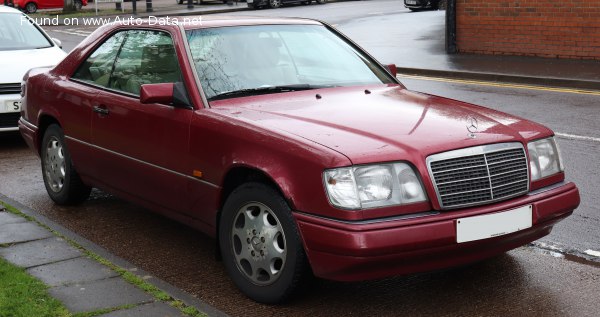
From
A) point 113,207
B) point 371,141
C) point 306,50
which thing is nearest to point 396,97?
point 306,50

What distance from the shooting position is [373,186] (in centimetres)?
431

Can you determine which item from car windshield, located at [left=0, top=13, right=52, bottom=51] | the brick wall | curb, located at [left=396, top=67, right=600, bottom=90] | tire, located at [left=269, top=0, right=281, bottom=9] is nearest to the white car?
car windshield, located at [left=0, top=13, right=52, bottom=51]

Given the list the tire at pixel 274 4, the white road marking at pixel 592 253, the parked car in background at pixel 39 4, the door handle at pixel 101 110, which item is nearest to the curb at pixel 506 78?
the white road marking at pixel 592 253

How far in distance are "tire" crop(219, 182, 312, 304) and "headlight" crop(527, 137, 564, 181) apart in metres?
1.35

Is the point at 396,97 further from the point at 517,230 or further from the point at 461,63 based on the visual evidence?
the point at 461,63

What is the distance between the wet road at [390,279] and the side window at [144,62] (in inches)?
42.1

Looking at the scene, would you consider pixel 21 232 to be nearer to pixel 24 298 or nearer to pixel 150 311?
pixel 24 298

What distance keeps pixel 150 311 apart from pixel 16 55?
6802mm

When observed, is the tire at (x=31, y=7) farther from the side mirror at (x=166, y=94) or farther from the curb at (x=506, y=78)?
the side mirror at (x=166, y=94)

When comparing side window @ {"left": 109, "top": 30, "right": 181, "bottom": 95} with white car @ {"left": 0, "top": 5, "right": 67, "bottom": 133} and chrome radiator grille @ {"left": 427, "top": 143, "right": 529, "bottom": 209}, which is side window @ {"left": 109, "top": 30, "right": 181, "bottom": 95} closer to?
chrome radiator grille @ {"left": 427, "top": 143, "right": 529, "bottom": 209}

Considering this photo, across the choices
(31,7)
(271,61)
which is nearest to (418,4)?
(31,7)

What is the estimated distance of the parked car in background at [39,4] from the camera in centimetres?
4228

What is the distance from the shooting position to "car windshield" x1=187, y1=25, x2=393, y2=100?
5.46 metres

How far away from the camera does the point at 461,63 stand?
55.4 ft
